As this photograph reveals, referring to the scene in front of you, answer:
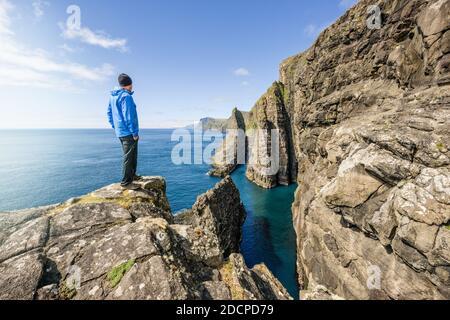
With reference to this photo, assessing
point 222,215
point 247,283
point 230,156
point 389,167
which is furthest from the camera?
point 230,156

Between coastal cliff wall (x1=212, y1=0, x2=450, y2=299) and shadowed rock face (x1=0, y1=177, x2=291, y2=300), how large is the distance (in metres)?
6.74

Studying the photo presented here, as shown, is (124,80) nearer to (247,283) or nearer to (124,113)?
(124,113)

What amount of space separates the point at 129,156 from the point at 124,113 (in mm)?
1784

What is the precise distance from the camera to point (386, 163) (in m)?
13.2

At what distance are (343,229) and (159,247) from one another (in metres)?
18.0

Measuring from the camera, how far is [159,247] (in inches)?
213

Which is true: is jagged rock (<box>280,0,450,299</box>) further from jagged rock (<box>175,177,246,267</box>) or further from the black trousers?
jagged rock (<box>175,177,246,267</box>)

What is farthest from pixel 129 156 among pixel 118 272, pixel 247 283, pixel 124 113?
pixel 247 283

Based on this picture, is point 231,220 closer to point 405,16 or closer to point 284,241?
point 284,241

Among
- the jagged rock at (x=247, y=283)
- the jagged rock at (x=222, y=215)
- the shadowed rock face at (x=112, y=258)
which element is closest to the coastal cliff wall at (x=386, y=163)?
the jagged rock at (x=247, y=283)

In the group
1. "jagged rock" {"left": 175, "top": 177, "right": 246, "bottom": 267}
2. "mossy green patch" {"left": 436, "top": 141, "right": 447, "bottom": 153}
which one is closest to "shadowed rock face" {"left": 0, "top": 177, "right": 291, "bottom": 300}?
"jagged rock" {"left": 175, "top": 177, "right": 246, "bottom": 267}

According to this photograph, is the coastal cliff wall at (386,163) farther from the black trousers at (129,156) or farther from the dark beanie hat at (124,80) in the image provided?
the dark beanie hat at (124,80)

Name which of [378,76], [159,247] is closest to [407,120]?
[378,76]

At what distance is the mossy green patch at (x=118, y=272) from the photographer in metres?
4.52
